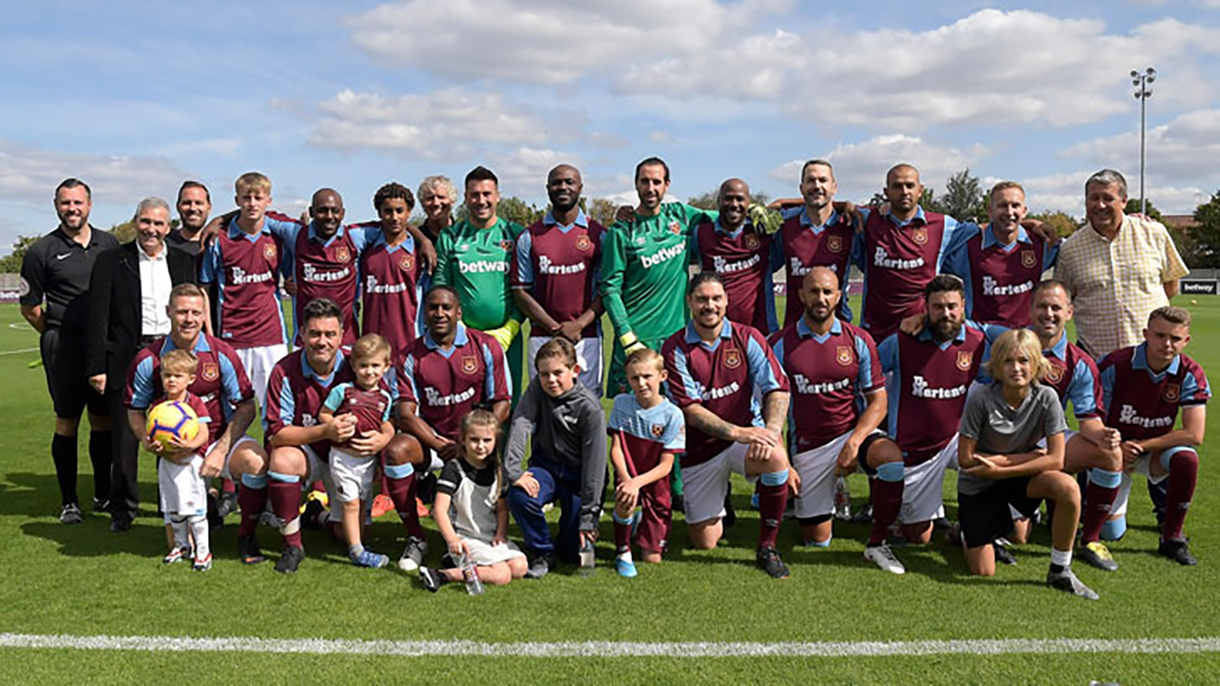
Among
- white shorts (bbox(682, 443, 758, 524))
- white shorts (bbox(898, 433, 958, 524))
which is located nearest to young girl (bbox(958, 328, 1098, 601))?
white shorts (bbox(898, 433, 958, 524))

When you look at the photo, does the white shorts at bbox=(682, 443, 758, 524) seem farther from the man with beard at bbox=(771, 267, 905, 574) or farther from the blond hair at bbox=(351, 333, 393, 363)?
the blond hair at bbox=(351, 333, 393, 363)

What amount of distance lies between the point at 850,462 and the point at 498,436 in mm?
1925

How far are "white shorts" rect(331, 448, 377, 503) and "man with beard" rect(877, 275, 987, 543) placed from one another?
9.71 ft

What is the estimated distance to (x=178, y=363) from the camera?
4586mm

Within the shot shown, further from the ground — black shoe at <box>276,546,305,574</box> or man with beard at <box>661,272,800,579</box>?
man with beard at <box>661,272,800,579</box>

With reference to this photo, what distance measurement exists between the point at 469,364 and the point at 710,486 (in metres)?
1.55

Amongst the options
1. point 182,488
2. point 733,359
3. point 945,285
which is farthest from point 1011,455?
point 182,488

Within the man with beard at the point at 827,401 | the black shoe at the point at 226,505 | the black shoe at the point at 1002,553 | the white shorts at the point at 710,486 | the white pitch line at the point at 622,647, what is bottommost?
the black shoe at the point at 1002,553

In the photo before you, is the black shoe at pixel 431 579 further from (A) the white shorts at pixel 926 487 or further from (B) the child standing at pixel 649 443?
(A) the white shorts at pixel 926 487

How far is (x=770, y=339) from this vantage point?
5.14 metres

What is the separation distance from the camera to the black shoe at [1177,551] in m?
4.45

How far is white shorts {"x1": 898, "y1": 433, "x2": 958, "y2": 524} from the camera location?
4.78 metres

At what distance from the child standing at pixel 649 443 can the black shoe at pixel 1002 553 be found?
1.74 metres

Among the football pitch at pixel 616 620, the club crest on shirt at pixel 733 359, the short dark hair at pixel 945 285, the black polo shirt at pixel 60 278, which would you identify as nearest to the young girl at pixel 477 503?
→ the football pitch at pixel 616 620
